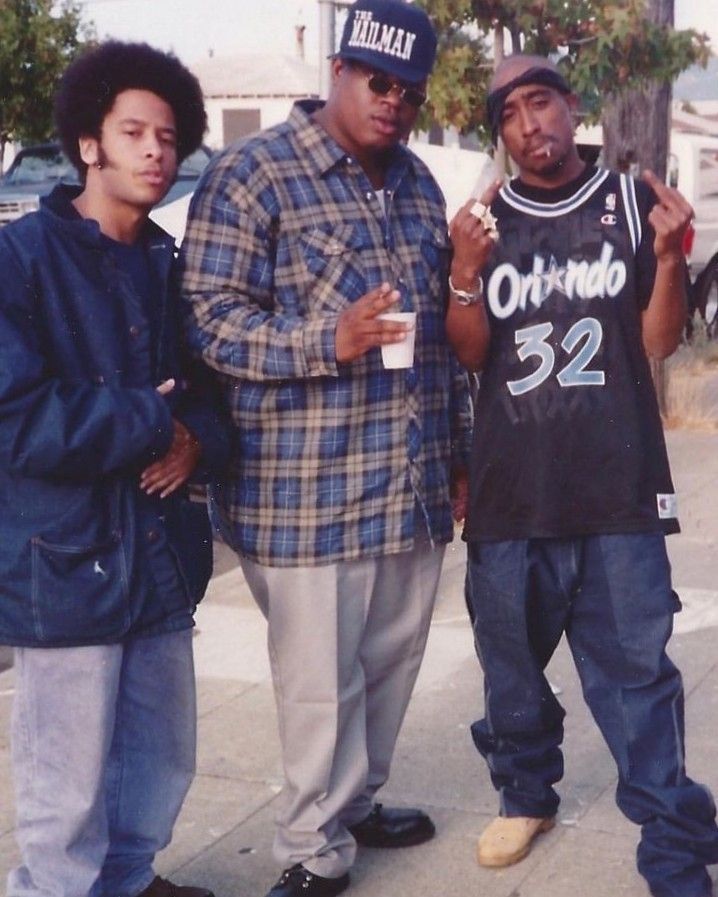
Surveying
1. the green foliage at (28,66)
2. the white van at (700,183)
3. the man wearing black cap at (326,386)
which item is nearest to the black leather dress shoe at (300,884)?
the man wearing black cap at (326,386)

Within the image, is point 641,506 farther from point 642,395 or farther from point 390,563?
point 390,563

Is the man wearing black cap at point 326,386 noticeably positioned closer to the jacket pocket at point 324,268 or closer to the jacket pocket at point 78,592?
the jacket pocket at point 324,268

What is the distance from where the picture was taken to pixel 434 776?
439 cm

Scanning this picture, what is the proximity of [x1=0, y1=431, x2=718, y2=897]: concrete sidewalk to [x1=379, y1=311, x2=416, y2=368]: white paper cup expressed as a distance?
1280 mm

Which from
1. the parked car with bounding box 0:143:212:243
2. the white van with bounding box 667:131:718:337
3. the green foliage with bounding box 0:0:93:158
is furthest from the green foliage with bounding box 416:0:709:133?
the green foliage with bounding box 0:0:93:158

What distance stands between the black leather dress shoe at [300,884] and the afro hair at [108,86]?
1624 millimetres

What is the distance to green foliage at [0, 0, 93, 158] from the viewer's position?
2209cm

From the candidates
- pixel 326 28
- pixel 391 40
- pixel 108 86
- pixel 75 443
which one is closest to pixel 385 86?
pixel 391 40

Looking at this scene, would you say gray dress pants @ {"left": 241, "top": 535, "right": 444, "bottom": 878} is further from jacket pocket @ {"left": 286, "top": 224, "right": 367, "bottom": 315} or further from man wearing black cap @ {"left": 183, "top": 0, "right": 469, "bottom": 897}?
jacket pocket @ {"left": 286, "top": 224, "right": 367, "bottom": 315}

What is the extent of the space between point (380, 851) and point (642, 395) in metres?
1.32

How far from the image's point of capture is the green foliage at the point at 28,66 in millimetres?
22094

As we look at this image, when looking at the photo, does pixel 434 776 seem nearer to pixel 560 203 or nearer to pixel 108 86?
pixel 560 203

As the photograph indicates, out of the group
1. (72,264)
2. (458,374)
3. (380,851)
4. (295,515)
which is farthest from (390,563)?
(72,264)

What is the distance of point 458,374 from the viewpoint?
383 centimetres
